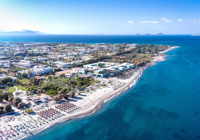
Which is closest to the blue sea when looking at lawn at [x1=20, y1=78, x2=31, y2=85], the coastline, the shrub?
the coastline

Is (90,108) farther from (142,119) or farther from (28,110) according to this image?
(28,110)

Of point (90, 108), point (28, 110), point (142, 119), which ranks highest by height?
point (28, 110)

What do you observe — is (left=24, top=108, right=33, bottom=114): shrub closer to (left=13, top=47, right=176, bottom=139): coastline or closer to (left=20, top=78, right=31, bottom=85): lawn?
(left=13, top=47, right=176, bottom=139): coastline

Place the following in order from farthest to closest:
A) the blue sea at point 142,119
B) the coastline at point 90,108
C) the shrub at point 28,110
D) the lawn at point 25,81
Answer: the lawn at point 25,81 → the shrub at point 28,110 → the coastline at point 90,108 → the blue sea at point 142,119

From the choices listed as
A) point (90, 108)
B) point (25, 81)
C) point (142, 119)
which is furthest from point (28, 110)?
point (142, 119)

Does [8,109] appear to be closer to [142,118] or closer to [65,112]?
[65,112]

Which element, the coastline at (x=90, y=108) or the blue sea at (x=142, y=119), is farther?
the coastline at (x=90, y=108)

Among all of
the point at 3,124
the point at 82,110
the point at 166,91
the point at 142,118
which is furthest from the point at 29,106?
the point at 166,91

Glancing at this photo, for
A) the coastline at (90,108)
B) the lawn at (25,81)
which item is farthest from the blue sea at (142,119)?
the lawn at (25,81)

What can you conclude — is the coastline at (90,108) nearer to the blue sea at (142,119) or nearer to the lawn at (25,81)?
the blue sea at (142,119)

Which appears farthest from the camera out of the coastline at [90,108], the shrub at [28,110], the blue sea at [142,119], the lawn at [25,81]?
the lawn at [25,81]

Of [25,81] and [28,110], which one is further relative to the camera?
[25,81]

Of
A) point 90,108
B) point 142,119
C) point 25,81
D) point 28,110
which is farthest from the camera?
point 25,81
